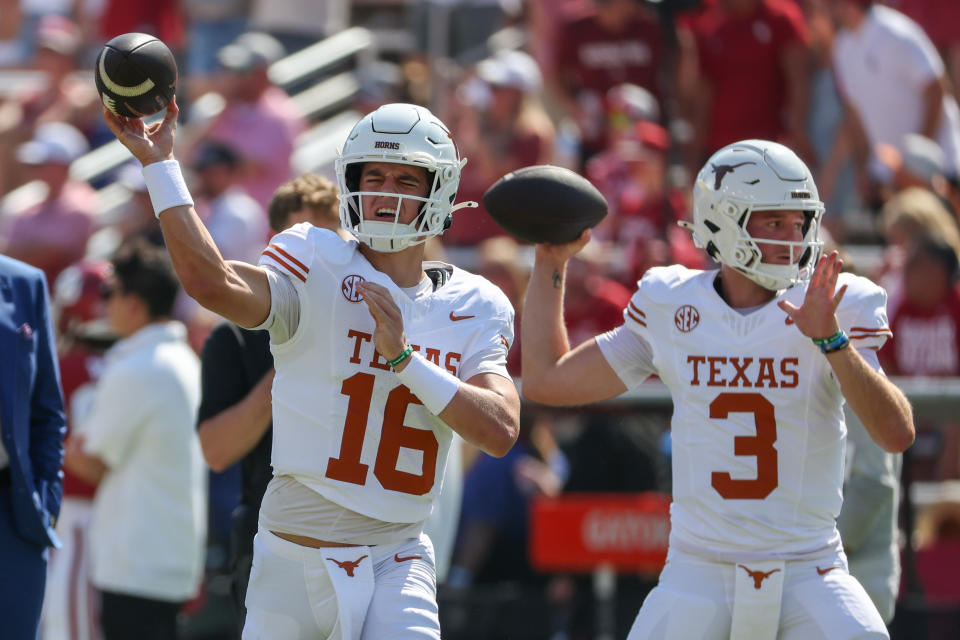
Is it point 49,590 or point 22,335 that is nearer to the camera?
point 22,335

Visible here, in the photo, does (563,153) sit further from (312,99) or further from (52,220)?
(52,220)

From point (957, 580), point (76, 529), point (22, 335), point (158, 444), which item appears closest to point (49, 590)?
point (76, 529)

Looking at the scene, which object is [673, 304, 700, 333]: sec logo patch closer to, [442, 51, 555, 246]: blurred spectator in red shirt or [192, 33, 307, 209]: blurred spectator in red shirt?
[442, 51, 555, 246]: blurred spectator in red shirt

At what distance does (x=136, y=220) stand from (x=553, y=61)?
279 centimetres

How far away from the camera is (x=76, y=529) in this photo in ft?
21.0

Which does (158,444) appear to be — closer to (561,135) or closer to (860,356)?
(860,356)

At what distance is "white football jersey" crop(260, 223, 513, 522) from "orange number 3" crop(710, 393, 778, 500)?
68cm

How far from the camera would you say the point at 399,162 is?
152 inches

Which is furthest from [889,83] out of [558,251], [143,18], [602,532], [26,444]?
[26,444]

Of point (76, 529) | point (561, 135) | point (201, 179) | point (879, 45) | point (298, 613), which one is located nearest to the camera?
point (298, 613)

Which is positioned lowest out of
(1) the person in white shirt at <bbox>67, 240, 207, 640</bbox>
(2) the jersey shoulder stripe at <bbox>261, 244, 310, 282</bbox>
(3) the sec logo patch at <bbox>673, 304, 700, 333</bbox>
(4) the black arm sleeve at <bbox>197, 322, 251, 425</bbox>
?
(1) the person in white shirt at <bbox>67, 240, 207, 640</bbox>

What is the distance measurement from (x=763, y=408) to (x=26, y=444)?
222 centimetres

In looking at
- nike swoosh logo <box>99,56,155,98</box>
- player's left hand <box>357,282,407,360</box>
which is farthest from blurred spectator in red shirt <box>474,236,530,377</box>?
nike swoosh logo <box>99,56,155,98</box>

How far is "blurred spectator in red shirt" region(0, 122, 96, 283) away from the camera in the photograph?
9188 millimetres
